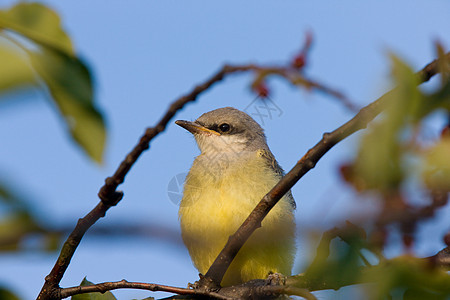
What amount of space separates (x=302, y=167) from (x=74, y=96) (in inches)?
67.8

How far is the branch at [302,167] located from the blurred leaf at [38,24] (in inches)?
35.4

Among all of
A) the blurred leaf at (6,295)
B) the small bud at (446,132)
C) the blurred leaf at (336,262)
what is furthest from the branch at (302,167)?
the blurred leaf at (6,295)

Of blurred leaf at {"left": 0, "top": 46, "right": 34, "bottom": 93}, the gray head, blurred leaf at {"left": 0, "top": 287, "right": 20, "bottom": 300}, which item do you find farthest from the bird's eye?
blurred leaf at {"left": 0, "top": 46, "right": 34, "bottom": 93}

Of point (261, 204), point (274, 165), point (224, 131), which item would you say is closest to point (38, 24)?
point (261, 204)

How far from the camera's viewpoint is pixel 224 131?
25.6 ft

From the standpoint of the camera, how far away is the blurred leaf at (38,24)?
3.70 ft

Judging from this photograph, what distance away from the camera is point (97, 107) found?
1136mm

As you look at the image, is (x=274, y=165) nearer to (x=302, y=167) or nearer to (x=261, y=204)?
(x=261, y=204)

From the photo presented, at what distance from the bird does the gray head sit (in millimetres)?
420

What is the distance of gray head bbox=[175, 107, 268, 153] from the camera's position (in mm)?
7570

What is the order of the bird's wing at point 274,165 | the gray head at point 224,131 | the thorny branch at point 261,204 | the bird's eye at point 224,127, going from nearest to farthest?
the thorny branch at point 261,204
the bird's wing at point 274,165
the gray head at point 224,131
the bird's eye at point 224,127

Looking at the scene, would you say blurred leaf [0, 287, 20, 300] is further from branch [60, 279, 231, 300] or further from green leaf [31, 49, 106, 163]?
branch [60, 279, 231, 300]

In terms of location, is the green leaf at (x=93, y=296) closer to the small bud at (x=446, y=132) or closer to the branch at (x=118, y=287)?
the branch at (x=118, y=287)

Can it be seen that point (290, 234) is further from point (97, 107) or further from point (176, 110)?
point (97, 107)
